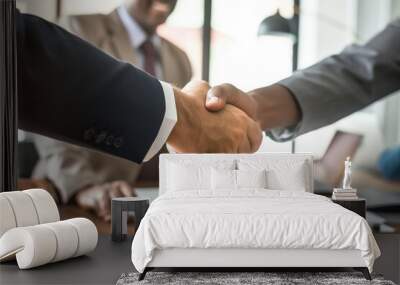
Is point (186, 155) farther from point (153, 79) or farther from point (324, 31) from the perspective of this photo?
point (324, 31)

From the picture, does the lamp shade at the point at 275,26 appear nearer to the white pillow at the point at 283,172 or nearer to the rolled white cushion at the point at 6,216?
the white pillow at the point at 283,172

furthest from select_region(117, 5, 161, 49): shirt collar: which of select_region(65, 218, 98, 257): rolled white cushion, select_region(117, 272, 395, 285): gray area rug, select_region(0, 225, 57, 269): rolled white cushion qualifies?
select_region(117, 272, 395, 285): gray area rug

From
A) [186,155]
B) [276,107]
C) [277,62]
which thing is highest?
[277,62]

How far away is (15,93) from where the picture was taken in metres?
5.41

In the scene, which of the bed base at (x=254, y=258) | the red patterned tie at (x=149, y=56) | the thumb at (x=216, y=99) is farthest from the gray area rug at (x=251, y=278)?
the red patterned tie at (x=149, y=56)

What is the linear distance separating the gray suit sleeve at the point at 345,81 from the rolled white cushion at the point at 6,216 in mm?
2377

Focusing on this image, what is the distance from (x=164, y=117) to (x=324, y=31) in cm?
161

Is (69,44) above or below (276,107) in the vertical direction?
above

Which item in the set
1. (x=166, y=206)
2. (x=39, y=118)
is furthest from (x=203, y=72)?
(x=166, y=206)

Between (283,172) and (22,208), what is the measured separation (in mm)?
2077

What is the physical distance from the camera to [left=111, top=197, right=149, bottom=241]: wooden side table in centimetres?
527

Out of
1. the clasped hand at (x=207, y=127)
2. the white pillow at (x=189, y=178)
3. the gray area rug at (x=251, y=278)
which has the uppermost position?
the clasped hand at (x=207, y=127)

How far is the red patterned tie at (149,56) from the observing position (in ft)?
18.6

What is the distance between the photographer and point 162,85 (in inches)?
221
